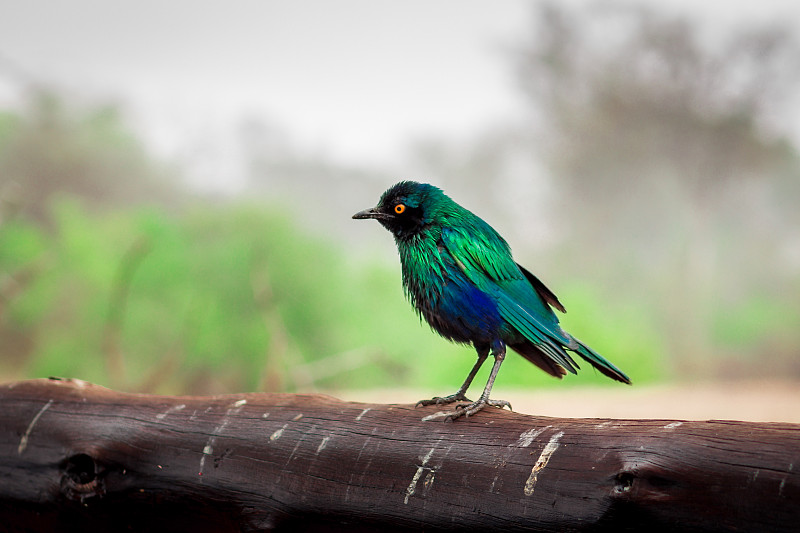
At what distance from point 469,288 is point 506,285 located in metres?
0.08

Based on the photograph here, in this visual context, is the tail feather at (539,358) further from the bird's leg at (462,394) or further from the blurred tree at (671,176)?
the blurred tree at (671,176)

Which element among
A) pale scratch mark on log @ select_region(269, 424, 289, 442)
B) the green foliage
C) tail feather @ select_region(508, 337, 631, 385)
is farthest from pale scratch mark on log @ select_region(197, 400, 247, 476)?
the green foliage

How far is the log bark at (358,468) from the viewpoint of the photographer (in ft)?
3.13

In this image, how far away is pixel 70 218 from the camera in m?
4.50

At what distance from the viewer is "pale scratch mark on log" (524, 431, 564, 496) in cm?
107

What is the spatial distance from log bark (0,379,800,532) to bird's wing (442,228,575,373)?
20 centimetres

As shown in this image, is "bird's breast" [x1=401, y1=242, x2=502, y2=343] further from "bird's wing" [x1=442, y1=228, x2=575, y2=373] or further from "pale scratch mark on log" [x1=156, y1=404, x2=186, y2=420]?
"pale scratch mark on log" [x1=156, y1=404, x2=186, y2=420]

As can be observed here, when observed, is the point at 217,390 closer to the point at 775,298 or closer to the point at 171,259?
the point at 171,259

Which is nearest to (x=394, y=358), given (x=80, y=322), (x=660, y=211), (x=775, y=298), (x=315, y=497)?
(x=80, y=322)

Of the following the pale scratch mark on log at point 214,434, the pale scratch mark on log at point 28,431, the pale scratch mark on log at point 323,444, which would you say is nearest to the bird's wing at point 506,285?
the pale scratch mark on log at point 323,444

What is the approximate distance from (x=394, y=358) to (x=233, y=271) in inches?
44.6

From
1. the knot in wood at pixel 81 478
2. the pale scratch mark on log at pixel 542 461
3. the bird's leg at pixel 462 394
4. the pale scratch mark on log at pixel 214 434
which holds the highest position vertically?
the bird's leg at pixel 462 394

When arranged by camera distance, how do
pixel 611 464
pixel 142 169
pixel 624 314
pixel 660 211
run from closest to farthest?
pixel 611 464 → pixel 142 169 → pixel 624 314 → pixel 660 211

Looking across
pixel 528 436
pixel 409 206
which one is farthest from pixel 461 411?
pixel 409 206
